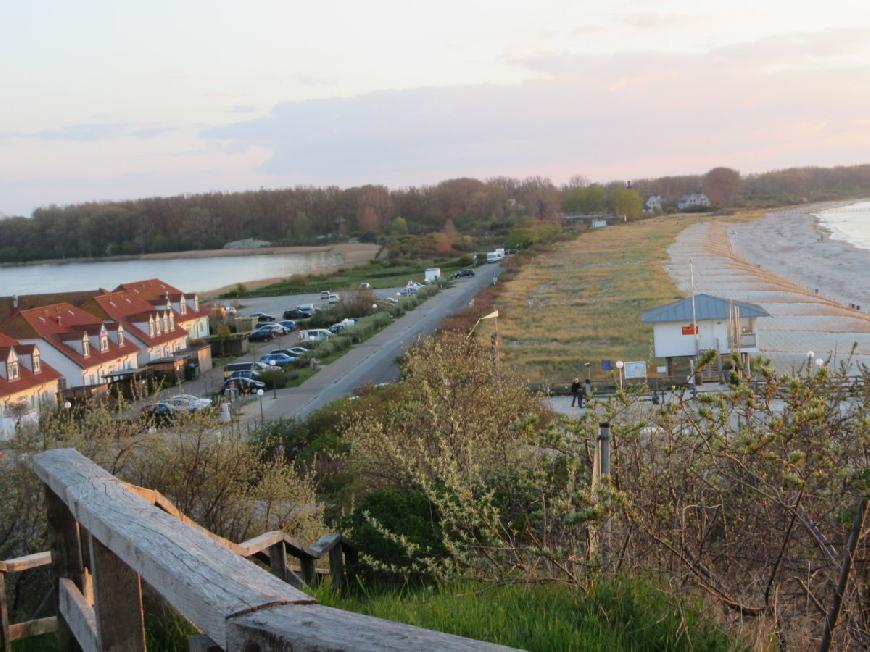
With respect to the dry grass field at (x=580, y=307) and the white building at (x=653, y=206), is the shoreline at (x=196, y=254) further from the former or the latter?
→ the dry grass field at (x=580, y=307)

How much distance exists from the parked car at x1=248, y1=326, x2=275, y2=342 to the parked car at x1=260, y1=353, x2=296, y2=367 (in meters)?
11.8

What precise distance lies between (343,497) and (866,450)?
956 cm

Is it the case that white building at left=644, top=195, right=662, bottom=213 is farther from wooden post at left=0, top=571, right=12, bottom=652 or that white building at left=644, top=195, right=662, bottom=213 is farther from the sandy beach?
wooden post at left=0, top=571, right=12, bottom=652

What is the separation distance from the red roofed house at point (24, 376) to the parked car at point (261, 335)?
69.9ft

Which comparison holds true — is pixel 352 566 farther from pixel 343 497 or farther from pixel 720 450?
pixel 343 497

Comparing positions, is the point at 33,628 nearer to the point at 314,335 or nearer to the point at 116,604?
the point at 116,604

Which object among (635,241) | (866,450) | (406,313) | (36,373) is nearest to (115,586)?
Result: (866,450)

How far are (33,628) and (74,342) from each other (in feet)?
123

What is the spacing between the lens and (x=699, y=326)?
95.6 ft

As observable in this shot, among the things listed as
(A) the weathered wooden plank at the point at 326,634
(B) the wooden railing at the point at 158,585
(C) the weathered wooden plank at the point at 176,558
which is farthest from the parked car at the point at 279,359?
(A) the weathered wooden plank at the point at 326,634

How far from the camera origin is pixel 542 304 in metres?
53.1

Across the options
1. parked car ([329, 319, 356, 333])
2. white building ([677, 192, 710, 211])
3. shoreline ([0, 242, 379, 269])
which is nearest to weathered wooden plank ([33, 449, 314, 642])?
parked car ([329, 319, 356, 333])

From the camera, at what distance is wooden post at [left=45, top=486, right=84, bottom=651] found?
3582 mm

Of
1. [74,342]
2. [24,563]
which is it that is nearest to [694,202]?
[74,342]
